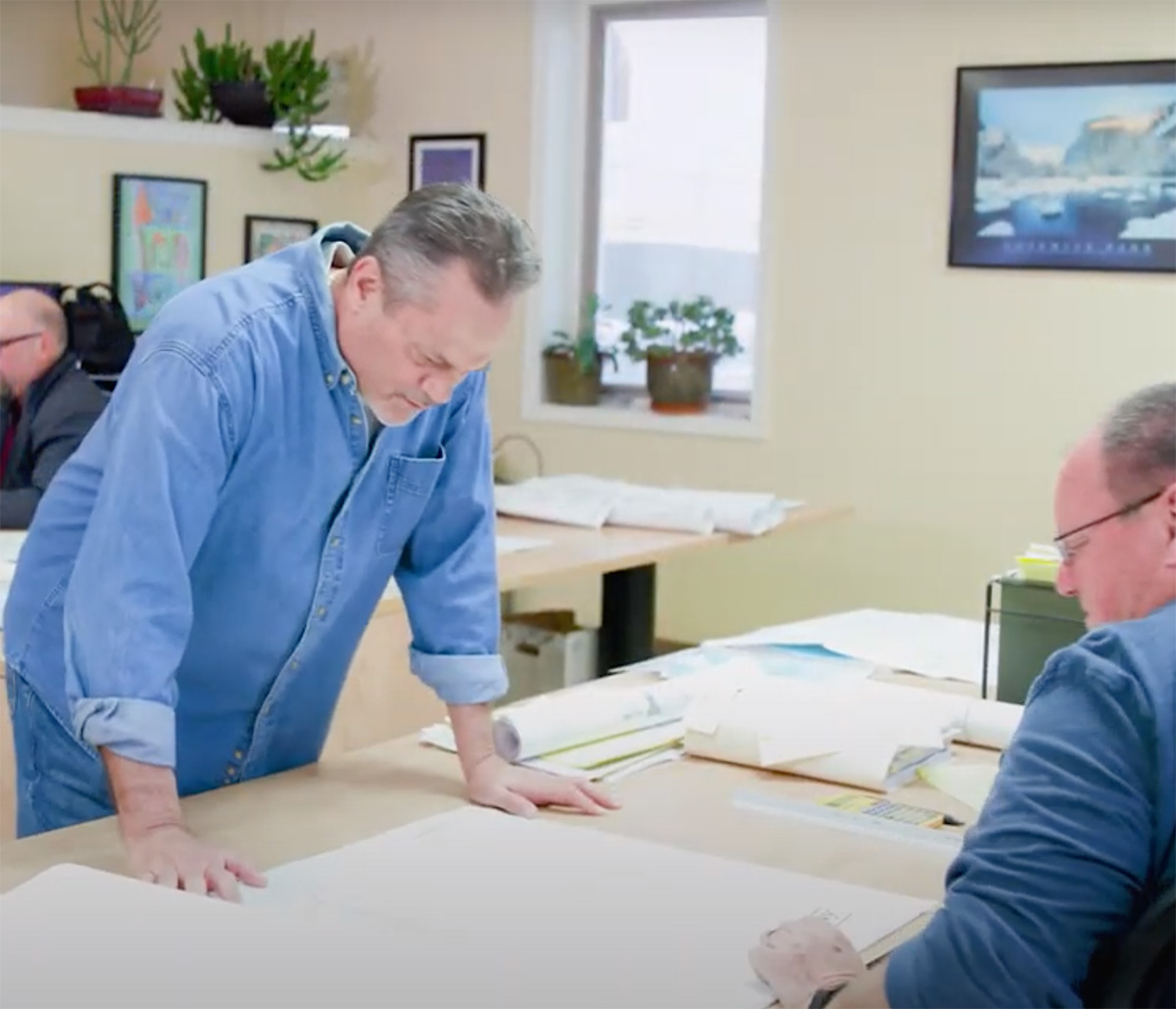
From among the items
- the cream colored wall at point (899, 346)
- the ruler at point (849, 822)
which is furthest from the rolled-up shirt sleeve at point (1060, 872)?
the cream colored wall at point (899, 346)

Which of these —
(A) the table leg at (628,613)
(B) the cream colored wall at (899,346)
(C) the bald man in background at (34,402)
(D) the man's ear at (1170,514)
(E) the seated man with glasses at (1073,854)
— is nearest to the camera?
(E) the seated man with glasses at (1073,854)

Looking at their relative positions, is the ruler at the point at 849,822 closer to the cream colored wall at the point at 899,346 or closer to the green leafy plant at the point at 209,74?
the cream colored wall at the point at 899,346

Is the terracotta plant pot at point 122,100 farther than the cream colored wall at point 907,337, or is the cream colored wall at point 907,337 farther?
the terracotta plant pot at point 122,100

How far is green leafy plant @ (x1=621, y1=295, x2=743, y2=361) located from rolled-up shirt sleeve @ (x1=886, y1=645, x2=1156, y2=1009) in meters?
4.13

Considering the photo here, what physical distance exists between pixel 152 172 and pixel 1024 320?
2.56 meters

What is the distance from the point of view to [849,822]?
1.75 metres

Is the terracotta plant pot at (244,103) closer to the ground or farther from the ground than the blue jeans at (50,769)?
farther from the ground

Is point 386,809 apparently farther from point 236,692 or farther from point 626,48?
point 626,48

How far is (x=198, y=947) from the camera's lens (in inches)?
50.4

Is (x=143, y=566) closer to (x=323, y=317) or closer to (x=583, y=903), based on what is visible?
(x=323, y=317)

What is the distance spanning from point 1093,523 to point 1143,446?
0.07m

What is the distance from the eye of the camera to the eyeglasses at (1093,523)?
1.26m

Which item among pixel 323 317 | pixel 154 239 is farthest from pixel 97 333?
pixel 323 317

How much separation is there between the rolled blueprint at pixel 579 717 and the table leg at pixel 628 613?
1.66 metres
